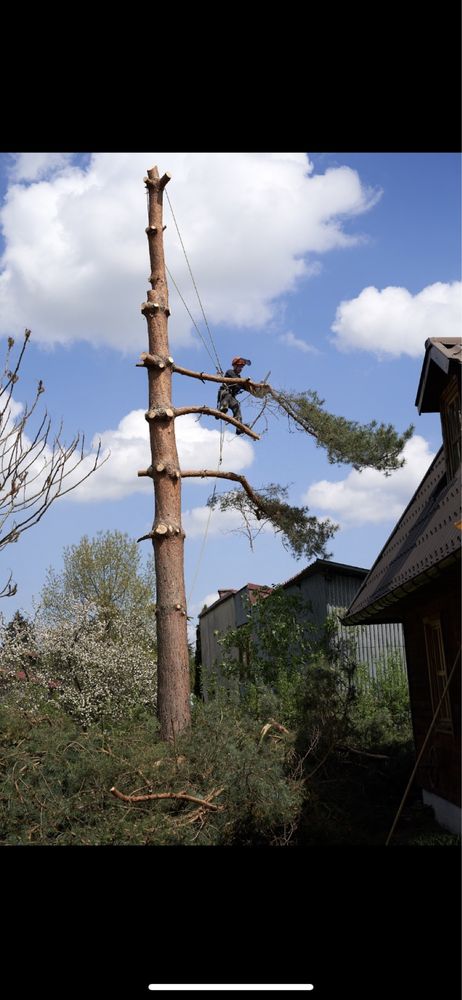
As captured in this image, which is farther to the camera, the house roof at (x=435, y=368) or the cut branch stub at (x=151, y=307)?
the cut branch stub at (x=151, y=307)

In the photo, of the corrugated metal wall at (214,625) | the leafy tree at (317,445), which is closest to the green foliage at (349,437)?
the leafy tree at (317,445)

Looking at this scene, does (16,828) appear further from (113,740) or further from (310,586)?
(310,586)

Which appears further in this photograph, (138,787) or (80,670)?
(80,670)

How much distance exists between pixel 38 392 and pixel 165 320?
7883 millimetres

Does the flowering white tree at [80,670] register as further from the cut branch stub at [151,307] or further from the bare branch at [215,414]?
the cut branch stub at [151,307]

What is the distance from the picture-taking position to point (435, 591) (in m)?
10.7

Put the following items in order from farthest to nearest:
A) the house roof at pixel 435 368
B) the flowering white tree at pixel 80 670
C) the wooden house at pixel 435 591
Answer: the flowering white tree at pixel 80 670 < the house roof at pixel 435 368 < the wooden house at pixel 435 591

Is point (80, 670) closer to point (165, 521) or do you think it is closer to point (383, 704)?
point (165, 521)

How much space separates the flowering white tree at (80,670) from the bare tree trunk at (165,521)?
2.29m

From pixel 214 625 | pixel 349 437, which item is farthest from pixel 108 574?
pixel 349 437

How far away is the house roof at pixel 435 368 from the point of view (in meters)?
9.77

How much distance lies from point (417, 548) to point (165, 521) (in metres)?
4.72

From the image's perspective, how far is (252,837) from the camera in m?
10.3
